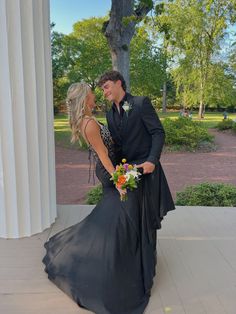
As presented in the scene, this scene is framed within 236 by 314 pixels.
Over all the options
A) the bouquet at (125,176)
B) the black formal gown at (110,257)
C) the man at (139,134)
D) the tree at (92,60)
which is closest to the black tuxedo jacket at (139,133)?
the man at (139,134)

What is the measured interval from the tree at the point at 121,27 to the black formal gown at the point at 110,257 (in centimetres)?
433

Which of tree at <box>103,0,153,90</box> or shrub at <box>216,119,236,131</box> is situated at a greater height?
tree at <box>103,0,153,90</box>

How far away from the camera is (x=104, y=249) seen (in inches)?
97.1

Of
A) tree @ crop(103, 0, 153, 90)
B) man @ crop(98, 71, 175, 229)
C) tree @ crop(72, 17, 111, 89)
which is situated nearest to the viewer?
man @ crop(98, 71, 175, 229)

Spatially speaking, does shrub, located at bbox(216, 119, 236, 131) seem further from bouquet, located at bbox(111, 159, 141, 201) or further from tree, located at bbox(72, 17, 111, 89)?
bouquet, located at bbox(111, 159, 141, 201)

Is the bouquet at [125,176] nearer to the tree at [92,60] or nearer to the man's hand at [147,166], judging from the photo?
the man's hand at [147,166]

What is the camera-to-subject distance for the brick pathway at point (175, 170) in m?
6.87

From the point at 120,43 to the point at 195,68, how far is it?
18.8 meters

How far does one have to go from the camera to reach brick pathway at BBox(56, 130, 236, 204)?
271 inches

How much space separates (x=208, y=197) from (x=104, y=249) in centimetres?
295

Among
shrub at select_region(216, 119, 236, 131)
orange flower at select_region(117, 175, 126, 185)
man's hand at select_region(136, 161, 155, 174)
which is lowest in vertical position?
shrub at select_region(216, 119, 236, 131)

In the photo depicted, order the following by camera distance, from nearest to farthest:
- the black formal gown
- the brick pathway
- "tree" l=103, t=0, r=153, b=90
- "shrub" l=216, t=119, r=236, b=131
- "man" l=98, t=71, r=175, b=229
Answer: the black formal gown
"man" l=98, t=71, r=175, b=229
"tree" l=103, t=0, r=153, b=90
the brick pathway
"shrub" l=216, t=119, r=236, b=131

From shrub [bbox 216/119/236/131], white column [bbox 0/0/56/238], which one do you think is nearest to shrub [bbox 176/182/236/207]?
white column [bbox 0/0/56/238]

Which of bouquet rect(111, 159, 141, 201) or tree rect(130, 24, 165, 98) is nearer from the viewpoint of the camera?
bouquet rect(111, 159, 141, 201)
